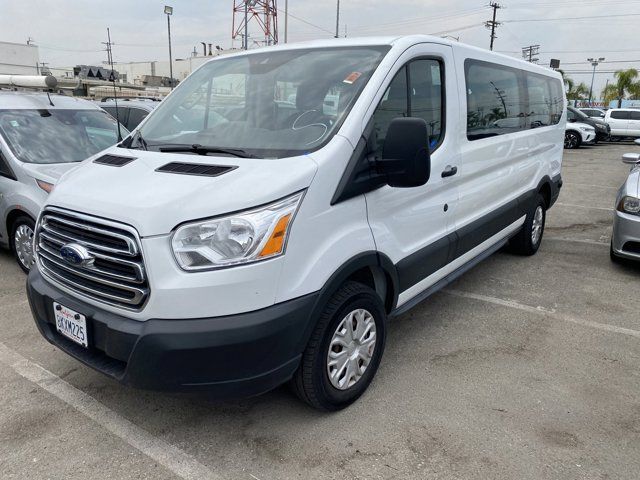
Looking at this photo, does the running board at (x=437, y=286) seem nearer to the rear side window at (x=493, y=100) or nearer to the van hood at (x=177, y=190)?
the rear side window at (x=493, y=100)

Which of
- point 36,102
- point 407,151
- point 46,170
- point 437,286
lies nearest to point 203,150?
point 407,151

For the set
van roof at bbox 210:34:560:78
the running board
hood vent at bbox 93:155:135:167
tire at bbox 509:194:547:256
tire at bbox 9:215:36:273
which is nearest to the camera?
hood vent at bbox 93:155:135:167

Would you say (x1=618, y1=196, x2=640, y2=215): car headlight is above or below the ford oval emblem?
below

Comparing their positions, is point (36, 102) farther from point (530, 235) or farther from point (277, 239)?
point (530, 235)

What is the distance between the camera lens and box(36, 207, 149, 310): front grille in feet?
7.34

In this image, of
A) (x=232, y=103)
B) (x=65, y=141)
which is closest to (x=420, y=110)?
(x=232, y=103)

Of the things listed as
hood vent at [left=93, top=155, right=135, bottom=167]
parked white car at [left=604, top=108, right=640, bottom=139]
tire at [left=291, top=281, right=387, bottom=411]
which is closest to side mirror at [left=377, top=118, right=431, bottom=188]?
tire at [left=291, top=281, right=387, bottom=411]

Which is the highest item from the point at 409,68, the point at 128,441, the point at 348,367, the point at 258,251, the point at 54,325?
the point at 409,68

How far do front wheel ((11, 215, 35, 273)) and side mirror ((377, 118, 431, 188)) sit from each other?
12.3ft

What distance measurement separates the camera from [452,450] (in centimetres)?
255

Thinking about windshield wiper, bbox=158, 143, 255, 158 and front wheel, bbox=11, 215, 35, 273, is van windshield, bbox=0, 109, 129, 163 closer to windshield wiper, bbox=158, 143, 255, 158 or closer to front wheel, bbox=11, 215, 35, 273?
front wheel, bbox=11, 215, 35, 273

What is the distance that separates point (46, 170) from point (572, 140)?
68.3 ft

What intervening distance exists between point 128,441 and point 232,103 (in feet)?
6.69

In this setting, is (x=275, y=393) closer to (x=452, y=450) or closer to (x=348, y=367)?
(x=348, y=367)
